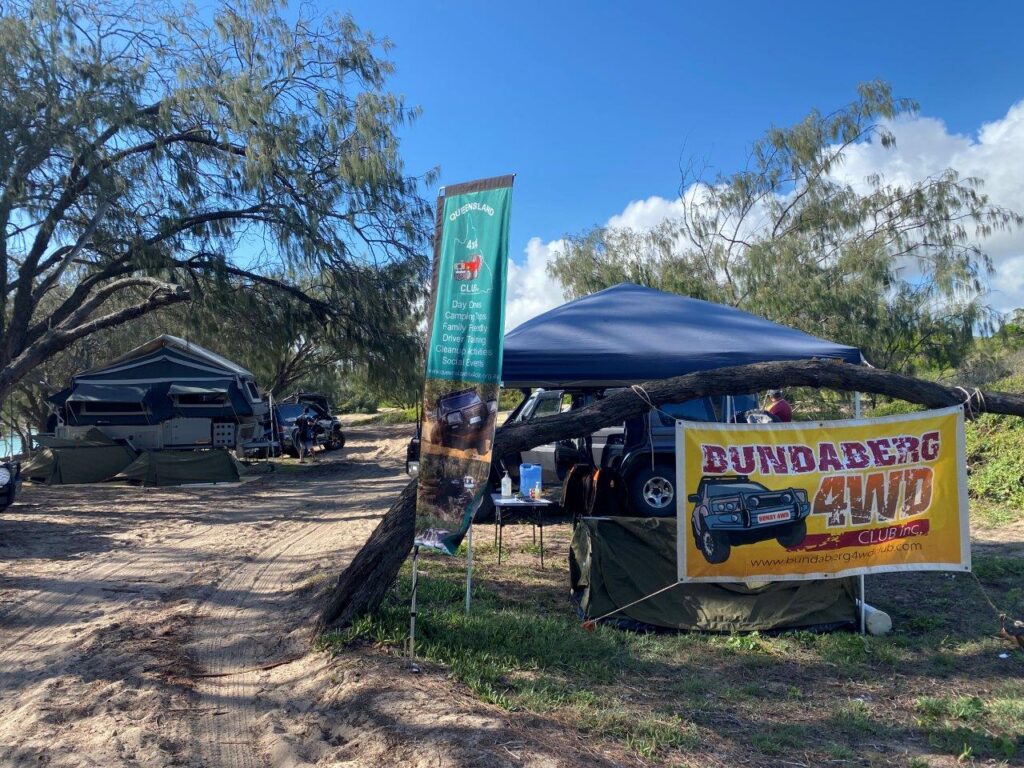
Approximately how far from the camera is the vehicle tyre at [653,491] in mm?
9445

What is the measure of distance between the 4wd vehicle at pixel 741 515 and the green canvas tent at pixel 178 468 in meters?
12.7

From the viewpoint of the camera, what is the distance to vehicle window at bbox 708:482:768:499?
5863 millimetres

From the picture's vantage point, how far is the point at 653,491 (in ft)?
31.3

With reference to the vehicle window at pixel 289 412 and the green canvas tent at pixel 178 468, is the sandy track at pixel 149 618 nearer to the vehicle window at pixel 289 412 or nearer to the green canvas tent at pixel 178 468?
the green canvas tent at pixel 178 468

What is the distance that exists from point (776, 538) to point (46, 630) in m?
5.47

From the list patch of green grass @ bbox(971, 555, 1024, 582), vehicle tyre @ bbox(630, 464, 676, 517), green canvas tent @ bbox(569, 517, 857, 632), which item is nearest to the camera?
green canvas tent @ bbox(569, 517, 857, 632)

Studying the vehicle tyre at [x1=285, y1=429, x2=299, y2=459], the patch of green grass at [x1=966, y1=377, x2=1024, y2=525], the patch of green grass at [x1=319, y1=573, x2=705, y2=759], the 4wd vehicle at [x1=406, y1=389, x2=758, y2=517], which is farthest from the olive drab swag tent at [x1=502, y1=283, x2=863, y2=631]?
the vehicle tyre at [x1=285, y1=429, x2=299, y2=459]

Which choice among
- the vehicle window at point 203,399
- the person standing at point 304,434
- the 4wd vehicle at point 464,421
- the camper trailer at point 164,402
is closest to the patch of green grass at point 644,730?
the 4wd vehicle at point 464,421

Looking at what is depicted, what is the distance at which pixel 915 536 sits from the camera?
5906 millimetres

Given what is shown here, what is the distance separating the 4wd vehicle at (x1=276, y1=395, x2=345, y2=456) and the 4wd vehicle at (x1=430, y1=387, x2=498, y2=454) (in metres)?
18.8

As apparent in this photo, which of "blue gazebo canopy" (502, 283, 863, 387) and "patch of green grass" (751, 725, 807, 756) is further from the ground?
"blue gazebo canopy" (502, 283, 863, 387)

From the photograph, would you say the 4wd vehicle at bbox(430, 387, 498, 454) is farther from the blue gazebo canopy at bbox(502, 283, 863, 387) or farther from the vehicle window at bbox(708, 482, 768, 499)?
the blue gazebo canopy at bbox(502, 283, 863, 387)

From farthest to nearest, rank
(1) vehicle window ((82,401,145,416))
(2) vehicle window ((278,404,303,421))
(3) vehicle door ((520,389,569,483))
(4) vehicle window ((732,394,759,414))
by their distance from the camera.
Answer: (2) vehicle window ((278,404,303,421)) < (1) vehicle window ((82,401,145,416)) < (3) vehicle door ((520,389,569,483)) < (4) vehicle window ((732,394,759,414))

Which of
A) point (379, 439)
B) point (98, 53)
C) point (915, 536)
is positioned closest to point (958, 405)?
point (915, 536)
